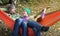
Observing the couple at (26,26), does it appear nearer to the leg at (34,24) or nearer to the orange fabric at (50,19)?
the leg at (34,24)

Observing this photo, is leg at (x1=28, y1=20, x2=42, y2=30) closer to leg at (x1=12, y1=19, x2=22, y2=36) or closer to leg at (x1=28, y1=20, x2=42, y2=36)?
leg at (x1=28, y1=20, x2=42, y2=36)

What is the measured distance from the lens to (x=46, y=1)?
5.62 metres

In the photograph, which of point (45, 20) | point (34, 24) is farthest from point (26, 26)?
point (45, 20)

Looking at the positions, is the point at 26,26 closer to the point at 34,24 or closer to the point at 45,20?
the point at 34,24

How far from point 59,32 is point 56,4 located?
1.68m

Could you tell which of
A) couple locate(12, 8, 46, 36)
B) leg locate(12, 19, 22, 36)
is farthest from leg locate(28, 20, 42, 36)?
leg locate(12, 19, 22, 36)

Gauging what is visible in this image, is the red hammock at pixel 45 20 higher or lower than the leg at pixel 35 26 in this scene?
higher

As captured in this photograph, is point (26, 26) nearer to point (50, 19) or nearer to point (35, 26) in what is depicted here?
point (35, 26)

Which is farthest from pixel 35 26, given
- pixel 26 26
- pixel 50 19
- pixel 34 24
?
pixel 50 19

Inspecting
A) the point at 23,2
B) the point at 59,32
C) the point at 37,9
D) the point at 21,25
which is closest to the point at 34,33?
the point at 21,25

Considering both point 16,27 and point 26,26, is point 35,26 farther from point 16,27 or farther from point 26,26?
point 16,27

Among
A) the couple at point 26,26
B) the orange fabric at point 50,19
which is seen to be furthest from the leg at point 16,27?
the orange fabric at point 50,19

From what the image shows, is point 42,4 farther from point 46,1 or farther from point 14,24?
point 14,24

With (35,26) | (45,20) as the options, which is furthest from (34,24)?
(45,20)
